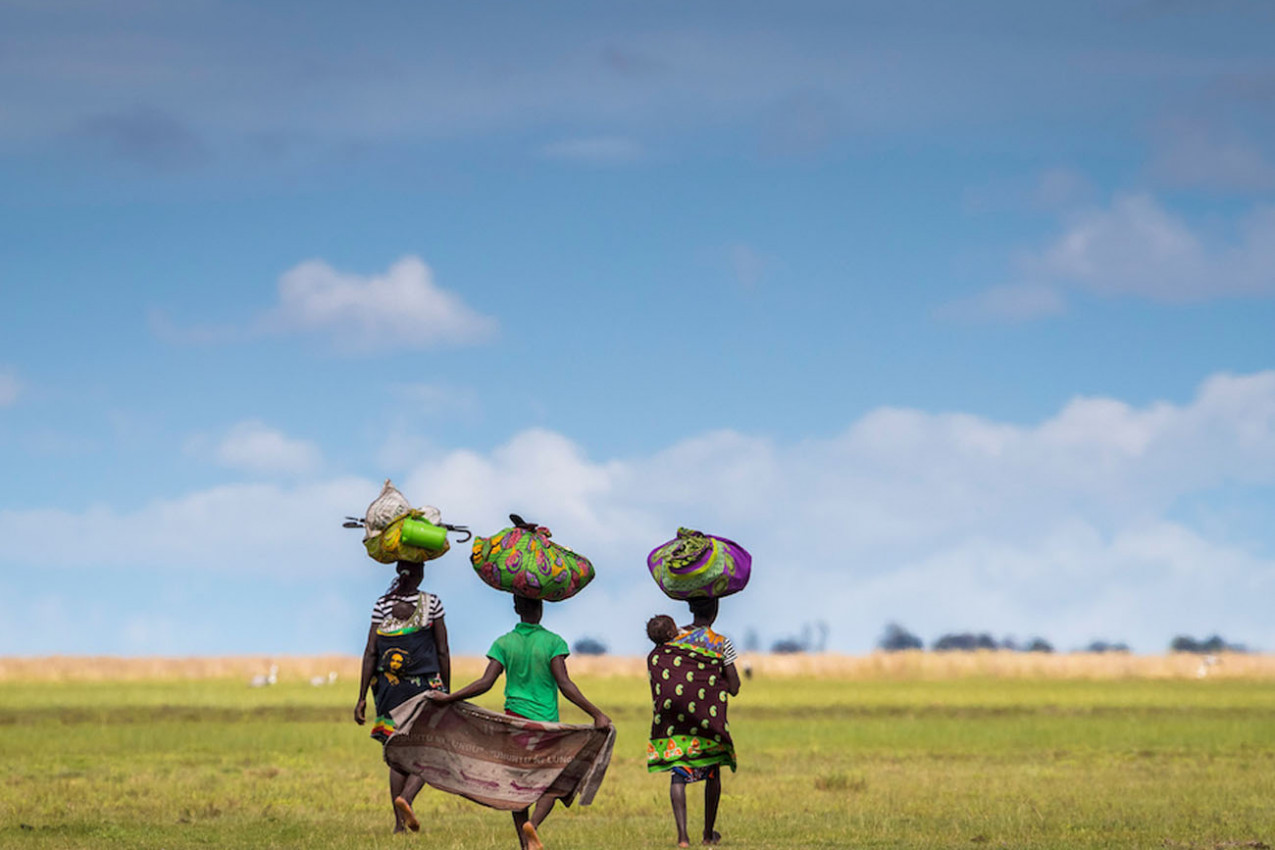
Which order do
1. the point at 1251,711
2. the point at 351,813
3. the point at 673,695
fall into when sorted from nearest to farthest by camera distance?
the point at 673,695 → the point at 351,813 → the point at 1251,711

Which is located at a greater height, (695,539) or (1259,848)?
(695,539)

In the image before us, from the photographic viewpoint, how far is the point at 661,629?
15023mm

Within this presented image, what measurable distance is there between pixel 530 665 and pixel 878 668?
70513 mm

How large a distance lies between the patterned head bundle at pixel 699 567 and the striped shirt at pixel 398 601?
2.04 metres

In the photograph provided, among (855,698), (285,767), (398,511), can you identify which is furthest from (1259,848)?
(855,698)

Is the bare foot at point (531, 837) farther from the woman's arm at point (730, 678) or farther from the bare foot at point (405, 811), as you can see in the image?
the woman's arm at point (730, 678)

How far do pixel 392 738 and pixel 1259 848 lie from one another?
807 cm

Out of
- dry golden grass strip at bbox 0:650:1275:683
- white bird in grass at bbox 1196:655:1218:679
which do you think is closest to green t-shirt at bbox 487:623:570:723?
dry golden grass strip at bbox 0:650:1275:683

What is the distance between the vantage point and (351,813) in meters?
19.2

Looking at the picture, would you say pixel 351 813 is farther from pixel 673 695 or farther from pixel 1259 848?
pixel 1259 848

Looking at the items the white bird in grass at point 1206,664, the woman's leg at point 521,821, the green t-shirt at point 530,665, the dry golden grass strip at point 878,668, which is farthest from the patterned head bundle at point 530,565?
the white bird in grass at point 1206,664

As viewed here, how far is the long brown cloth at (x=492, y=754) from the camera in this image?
560 inches

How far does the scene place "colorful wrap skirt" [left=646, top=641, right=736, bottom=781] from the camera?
14.9m

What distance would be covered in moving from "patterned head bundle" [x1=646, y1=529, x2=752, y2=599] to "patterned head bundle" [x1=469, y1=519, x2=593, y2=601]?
975mm
